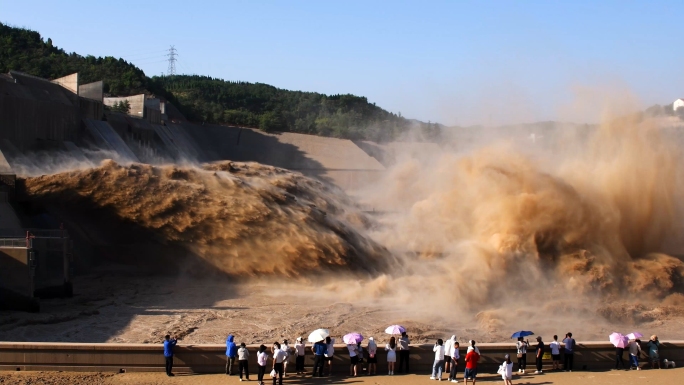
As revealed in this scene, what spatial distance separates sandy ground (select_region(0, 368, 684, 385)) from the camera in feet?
44.3

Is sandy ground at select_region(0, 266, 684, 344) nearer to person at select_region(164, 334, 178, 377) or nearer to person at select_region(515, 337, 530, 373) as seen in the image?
person at select_region(164, 334, 178, 377)

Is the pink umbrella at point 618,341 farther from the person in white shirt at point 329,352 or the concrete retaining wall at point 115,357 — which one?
the person in white shirt at point 329,352

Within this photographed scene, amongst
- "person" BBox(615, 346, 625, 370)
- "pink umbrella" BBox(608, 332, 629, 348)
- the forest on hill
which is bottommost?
"person" BBox(615, 346, 625, 370)

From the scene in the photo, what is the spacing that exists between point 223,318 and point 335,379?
7386mm

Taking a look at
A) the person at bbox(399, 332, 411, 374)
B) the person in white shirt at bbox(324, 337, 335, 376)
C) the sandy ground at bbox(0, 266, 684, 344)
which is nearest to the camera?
the person in white shirt at bbox(324, 337, 335, 376)

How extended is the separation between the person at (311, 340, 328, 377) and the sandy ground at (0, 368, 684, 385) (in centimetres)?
24

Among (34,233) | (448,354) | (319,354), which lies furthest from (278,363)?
(34,233)

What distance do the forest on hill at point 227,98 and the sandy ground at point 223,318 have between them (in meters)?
46.5

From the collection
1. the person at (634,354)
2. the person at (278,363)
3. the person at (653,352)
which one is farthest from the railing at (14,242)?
the person at (653,352)

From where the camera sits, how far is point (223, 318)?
819 inches

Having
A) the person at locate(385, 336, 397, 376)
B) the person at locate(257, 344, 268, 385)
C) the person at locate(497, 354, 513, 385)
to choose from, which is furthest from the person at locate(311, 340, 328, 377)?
the person at locate(497, 354, 513, 385)

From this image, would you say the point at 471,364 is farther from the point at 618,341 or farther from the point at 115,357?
the point at 115,357

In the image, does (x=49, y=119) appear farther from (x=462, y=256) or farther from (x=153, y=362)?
(x=153, y=362)

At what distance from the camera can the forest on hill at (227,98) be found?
7019 centimetres
